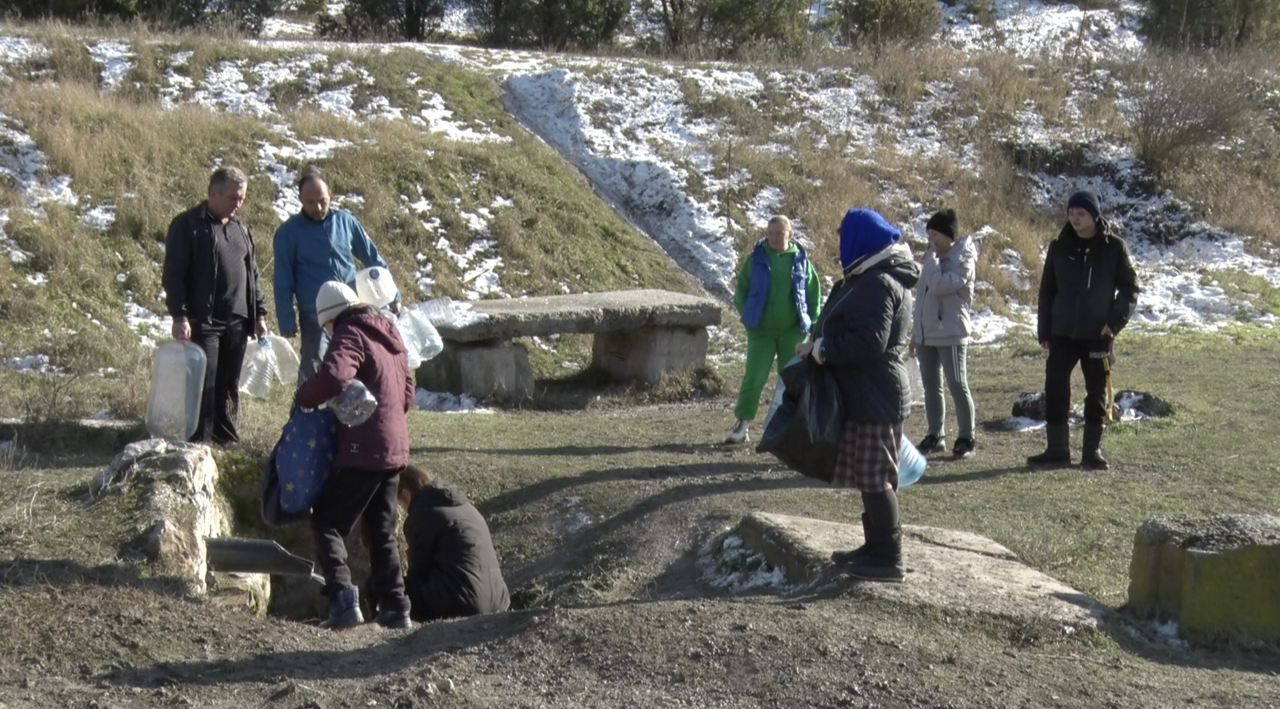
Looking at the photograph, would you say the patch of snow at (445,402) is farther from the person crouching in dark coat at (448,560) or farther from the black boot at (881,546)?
the black boot at (881,546)

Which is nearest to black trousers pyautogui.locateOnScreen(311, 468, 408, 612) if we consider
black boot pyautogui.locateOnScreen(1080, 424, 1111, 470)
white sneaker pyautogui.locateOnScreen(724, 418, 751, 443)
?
white sneaker pyautogui.locateOnScreen(724, 418, 751, 443)

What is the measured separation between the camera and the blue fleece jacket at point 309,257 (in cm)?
789

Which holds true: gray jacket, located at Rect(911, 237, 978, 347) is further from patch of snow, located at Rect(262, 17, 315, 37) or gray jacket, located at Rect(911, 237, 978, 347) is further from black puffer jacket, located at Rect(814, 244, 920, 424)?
patch of snow, located at Rect(262, 17, 315, 37)

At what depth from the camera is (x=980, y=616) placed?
533cm

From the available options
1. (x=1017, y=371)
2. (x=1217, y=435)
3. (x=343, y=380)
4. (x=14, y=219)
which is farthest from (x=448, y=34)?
(x=343, y=380)

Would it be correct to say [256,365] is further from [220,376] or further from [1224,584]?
[1224,584]

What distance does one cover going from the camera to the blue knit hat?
557 centimetres

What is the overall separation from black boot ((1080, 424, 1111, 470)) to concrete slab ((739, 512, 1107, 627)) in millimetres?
2262

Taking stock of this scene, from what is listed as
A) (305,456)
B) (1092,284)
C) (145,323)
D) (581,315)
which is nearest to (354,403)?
(305,456)

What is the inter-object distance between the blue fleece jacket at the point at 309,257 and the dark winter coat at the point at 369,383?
2.26 metres

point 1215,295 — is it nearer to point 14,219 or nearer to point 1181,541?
point 1181,541

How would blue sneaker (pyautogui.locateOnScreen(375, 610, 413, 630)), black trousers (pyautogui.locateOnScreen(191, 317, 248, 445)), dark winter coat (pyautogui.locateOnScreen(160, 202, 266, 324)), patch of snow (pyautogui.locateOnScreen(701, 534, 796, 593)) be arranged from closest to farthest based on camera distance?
1. blue sneaker (pyautogui.locateOnScreen(375, 610, 413, 630))
2. patch of snow (pyautogui.locateOnScreen(701, 534, 796, 593))
3. dark winter coat (pyautogui.locateOnScreen(160, 202, 266, 324))
4. black trousers (pyautogui.locateOnScreen(191, 317, 248, 445))

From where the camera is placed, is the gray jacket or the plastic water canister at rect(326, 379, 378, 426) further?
the gray jacket

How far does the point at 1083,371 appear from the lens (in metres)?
8.45
